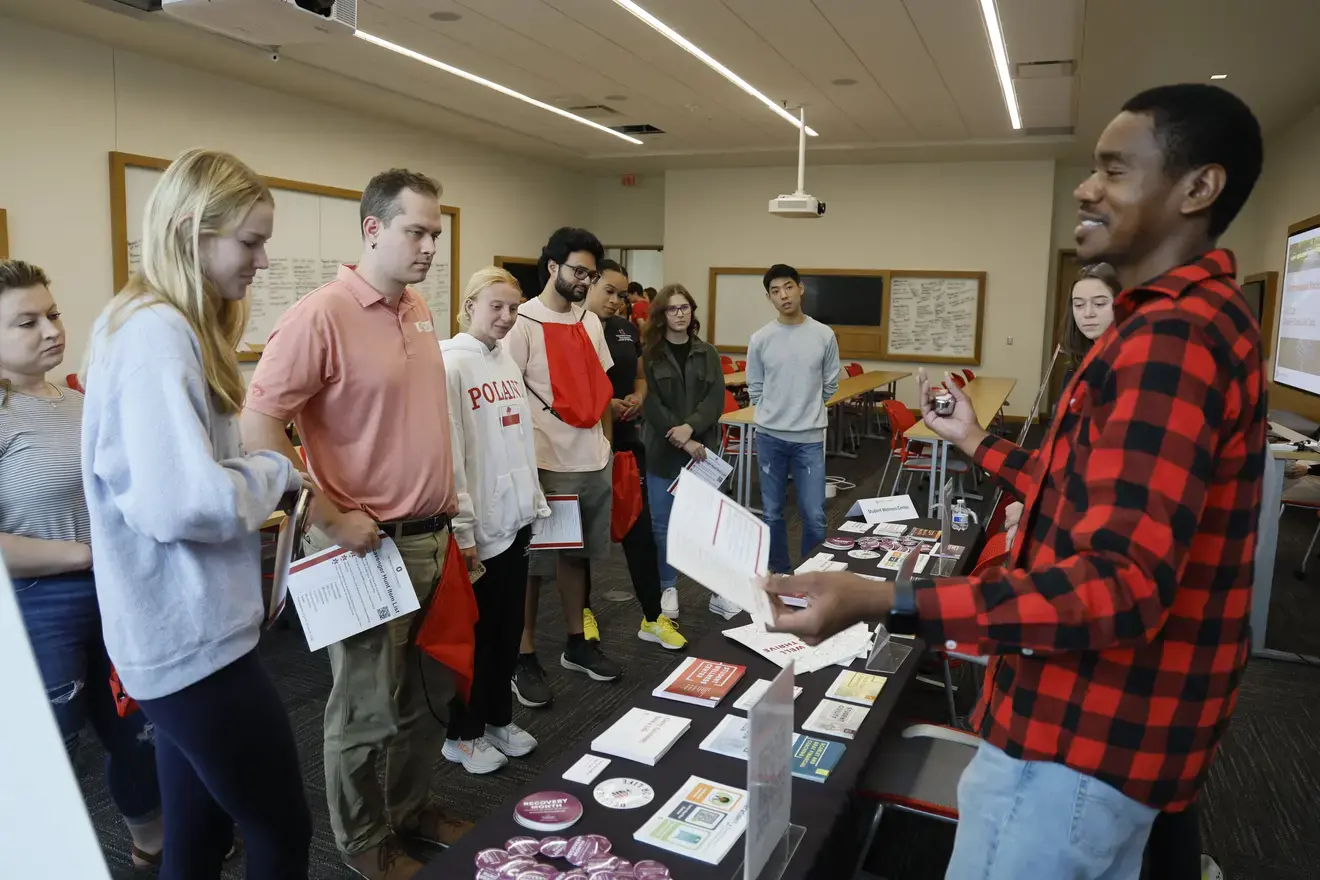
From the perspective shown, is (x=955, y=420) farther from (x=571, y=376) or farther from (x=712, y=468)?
(x=712, y=468)

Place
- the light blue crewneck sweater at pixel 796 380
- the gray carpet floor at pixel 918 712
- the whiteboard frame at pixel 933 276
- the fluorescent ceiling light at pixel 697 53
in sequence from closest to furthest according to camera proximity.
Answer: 1. the gray carpet floor at pixel 918 712
2. the light blue crewneck sweater at pixel 796 380
3. the fluorescent ceiling light at pixel 697 53
4. the whiteboard frame at pixel 933 276

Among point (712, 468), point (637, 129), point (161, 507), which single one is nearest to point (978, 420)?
point (712, 468)

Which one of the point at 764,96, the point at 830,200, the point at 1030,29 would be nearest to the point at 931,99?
the point at 764,96

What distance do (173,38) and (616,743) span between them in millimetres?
6049

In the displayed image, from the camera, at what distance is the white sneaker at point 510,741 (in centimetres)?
271

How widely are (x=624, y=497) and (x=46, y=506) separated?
1.95 metres

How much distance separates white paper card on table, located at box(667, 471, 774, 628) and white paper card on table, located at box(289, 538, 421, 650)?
3.21 feet

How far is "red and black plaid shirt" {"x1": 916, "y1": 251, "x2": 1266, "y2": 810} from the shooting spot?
874mm

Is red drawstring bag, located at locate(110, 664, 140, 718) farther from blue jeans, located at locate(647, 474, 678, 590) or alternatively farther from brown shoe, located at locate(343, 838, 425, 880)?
blue jeans, located at locate(647, 474, 678, 590)

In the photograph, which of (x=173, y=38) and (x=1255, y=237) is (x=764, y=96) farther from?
(x=1255, y=237)

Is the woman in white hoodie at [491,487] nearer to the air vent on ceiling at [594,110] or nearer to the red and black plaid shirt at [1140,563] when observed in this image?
the red and black plaid shirt at [1140,563]

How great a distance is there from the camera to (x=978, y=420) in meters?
2.83

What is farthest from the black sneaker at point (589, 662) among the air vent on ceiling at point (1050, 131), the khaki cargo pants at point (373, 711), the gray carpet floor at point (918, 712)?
the air vent on ceiling at point (1050, 131)

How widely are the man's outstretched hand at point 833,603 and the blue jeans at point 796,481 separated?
3.10 m
